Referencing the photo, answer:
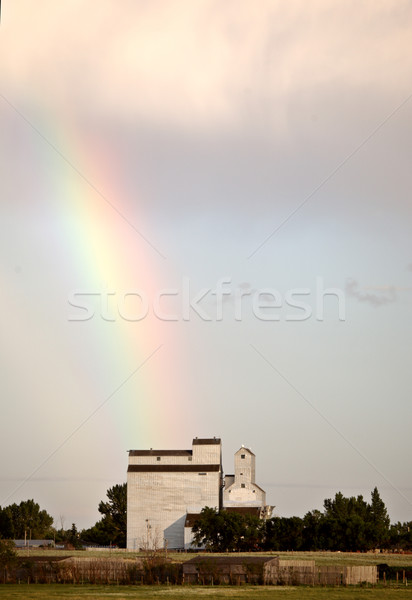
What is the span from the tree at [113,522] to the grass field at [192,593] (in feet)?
245

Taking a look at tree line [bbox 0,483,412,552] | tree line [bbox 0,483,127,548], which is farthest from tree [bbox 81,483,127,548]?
tree line [bbox 0,483,412,552]

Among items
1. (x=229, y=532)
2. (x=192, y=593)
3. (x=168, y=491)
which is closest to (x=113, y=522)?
(x=168, y=491)

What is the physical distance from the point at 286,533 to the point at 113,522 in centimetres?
4421

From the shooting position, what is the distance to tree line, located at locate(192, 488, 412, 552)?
348 ft

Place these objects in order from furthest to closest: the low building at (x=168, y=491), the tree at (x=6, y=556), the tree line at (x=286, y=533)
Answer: the low building at (x=168, y=491)
the tree line at (x=286, y=533)
the tree at (x=6, y=556)

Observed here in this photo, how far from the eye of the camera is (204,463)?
127250mm

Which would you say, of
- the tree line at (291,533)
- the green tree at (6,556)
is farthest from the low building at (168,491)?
the green tree at (6,556)

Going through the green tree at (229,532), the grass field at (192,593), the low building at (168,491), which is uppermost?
the low building at (168,491)

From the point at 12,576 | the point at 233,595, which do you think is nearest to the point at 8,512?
the point at 12,576

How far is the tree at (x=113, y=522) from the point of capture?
138m

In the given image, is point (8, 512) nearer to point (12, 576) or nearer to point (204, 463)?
point (204, 463)

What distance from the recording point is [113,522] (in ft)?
466

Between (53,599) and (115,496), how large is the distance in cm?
9749

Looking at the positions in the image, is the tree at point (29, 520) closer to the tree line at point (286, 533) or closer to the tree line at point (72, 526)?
the tree line at point (72, 526)
